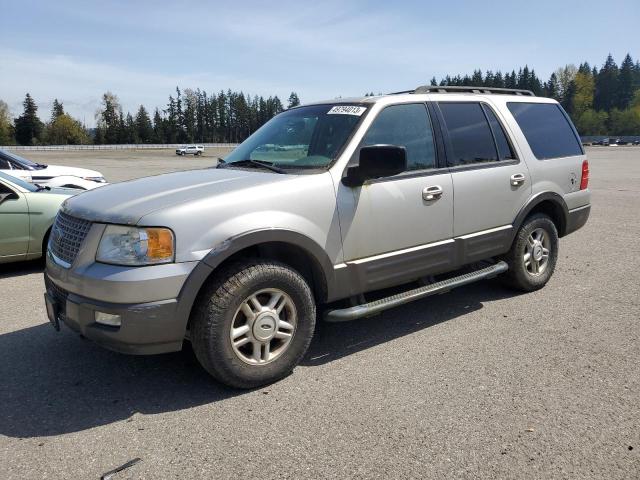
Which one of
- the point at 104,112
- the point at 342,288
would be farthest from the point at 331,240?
the point at 104,112

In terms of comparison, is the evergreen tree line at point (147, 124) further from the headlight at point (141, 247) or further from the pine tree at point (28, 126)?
the headlight at point (141, 247)

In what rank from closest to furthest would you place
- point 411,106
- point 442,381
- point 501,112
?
point 442,381, point 411,106, point 501,112

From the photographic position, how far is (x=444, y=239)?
4.33 m

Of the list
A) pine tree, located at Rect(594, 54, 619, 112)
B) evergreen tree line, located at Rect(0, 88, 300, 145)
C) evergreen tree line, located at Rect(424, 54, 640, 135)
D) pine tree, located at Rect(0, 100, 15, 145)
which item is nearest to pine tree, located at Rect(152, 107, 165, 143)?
evergreen tree line, located at Rect(0, 88, 300, 145)

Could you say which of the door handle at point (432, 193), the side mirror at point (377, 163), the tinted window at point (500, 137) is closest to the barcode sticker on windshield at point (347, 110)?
the side mirror at point (377, 163)

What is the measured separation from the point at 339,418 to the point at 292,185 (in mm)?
1517

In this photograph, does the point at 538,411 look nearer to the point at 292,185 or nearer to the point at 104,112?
the point at 292,185

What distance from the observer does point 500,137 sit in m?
4.96

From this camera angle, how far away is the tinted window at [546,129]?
5.24m

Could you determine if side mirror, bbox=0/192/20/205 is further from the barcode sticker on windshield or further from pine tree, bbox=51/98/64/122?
pine tree, bbox=51/98/64/122

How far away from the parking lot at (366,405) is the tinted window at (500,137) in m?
1.48

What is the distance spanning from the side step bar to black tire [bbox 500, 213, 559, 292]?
0.19 meters

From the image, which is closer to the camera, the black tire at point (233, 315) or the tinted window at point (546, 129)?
the black tire at point (233, 315)

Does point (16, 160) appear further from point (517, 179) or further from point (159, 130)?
point (159, 130)
